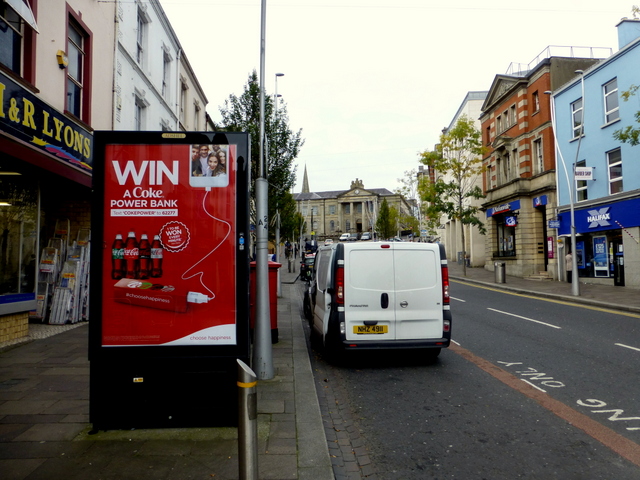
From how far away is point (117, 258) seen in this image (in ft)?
14.2

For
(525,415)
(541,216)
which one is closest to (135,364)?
(525,415)

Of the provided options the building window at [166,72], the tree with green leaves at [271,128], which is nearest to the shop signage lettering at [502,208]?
the tree with green leaves at [271,128]

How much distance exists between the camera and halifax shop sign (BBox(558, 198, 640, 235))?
19.9 metres

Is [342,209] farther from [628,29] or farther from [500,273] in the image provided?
[628,29]

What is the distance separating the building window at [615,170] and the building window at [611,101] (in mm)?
1511

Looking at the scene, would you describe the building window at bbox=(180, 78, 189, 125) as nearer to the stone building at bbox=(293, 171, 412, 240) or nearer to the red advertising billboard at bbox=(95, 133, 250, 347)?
the red advertising billboard at bbox=(95, 133, 250, 347)

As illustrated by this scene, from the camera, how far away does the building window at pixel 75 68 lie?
35.3 feet

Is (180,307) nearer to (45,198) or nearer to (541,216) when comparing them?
(45,198)

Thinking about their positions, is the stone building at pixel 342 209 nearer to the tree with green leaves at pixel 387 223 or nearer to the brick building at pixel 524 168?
the tree with green leaves at pixel 387 223

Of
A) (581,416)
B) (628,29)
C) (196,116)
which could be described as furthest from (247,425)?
(628,29)

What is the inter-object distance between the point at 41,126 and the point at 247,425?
8202 millimetres

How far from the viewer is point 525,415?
4.96 meters

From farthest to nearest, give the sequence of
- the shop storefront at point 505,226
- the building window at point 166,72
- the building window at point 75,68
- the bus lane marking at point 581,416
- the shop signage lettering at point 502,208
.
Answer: the shop signage lettering at point 502,208, the shop storefront at point 505,226, the building window at point 166,72, the building window at point 75,68, the bus lane marking at point 581,416

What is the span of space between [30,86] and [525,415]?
30.6 ft
